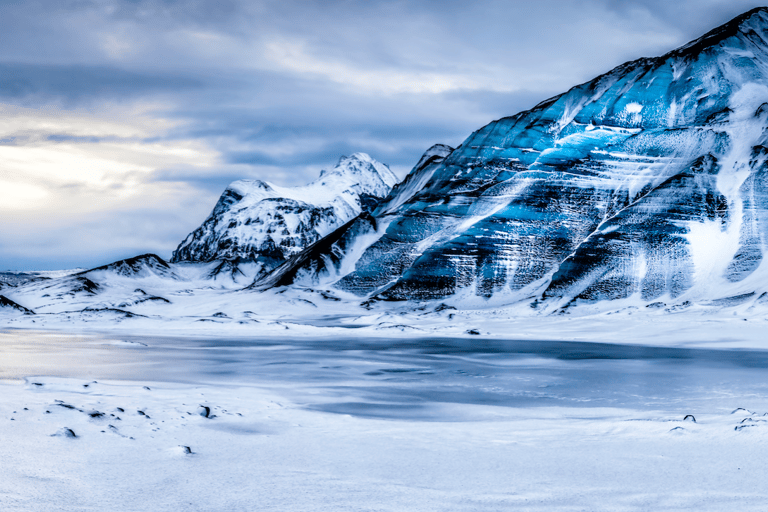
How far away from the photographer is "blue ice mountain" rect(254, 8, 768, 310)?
74.9 m

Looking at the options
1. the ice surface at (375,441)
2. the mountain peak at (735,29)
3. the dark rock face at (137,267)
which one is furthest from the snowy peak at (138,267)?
the ice surface at (375,441)

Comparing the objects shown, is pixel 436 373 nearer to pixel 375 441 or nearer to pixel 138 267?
pixel 375 441

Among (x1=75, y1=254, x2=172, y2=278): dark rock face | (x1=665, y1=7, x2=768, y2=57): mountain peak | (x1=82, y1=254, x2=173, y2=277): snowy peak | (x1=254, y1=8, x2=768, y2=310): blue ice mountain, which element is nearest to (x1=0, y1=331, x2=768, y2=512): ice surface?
(x1=254, y1=8, x2=768, y2=310): blue ice mountain

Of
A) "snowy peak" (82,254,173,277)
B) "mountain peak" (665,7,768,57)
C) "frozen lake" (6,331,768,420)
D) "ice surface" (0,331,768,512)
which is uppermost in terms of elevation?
"mountain peak" (665,7,768,57)

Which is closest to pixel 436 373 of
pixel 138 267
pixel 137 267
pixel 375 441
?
pixel 375 441

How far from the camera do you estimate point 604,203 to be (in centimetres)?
8981

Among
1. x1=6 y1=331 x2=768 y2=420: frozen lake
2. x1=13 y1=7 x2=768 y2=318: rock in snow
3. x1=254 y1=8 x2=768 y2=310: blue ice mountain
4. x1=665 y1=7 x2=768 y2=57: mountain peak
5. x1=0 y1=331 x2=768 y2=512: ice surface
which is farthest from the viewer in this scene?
x1=665 y1=7 x2=768 y2=57: mountain peak

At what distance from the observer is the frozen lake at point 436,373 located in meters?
16.0

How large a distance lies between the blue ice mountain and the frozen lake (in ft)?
137

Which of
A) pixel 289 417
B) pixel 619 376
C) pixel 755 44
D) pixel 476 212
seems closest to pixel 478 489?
pixel 289 417

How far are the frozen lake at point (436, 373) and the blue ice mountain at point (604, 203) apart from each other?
137ft

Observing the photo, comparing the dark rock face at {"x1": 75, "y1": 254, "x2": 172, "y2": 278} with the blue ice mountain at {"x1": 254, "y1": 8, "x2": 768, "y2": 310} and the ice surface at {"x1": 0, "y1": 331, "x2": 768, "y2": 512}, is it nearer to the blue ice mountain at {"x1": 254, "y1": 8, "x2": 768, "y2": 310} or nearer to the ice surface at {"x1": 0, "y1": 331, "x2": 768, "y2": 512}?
the blue ice mountain at {"x1": 254, "y1": 8, "x2": 768, "y2": 310}

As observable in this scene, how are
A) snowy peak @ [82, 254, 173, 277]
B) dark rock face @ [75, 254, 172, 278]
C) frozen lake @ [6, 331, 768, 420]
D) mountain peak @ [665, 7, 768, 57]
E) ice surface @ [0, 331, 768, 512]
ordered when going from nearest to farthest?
ice surface @ [0, 331, 768, 512]
frozen lake @ [6, 331, 768, 420]
mountain peak @ [665, 7, 768, 57]
dark rock face @ [75, 254, 172, 278]
snowy peak @ [82, 254, 173, 277]

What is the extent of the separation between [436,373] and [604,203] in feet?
240
